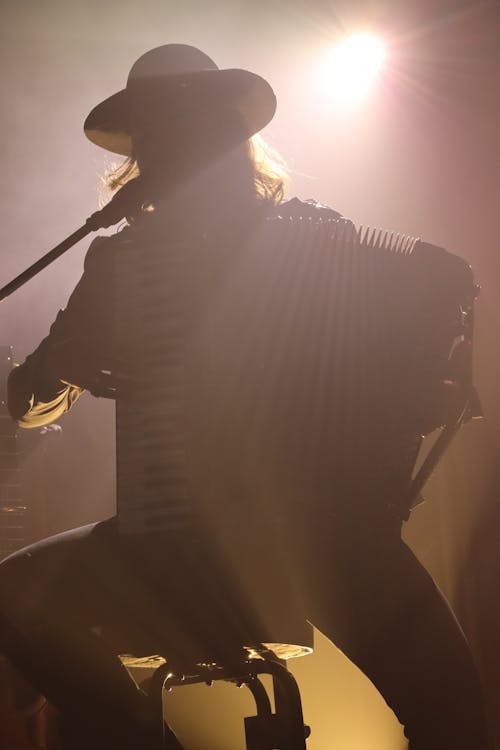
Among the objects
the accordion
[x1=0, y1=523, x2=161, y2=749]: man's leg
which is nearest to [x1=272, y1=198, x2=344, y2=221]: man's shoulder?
the accordion

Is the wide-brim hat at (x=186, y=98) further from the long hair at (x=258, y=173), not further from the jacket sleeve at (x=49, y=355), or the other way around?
the jacket sleeve at (x=49, y=355)

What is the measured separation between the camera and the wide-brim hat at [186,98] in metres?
1.57

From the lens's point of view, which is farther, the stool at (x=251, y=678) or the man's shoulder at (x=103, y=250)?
the man's shoulder at (x=103, y=250)

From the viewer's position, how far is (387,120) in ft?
11.4

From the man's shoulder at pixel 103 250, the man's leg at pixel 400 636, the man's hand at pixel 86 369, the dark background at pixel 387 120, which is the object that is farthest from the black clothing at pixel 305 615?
the dark background at pixel 387 120

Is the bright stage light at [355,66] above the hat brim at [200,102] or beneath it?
above

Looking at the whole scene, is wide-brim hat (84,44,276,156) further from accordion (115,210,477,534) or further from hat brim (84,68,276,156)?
accordion (115,210,477,534)

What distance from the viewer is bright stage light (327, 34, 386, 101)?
3.35 metres

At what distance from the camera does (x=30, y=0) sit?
3.33 m

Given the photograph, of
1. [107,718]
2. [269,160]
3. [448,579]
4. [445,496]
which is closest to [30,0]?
[269,160]

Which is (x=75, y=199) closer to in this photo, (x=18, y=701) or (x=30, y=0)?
(x=30, y=0)

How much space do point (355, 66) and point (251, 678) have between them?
2727 millimetres

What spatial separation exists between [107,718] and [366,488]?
50cm

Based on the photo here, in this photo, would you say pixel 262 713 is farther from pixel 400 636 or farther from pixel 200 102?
pixel 200 102
